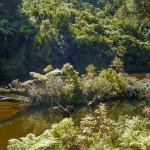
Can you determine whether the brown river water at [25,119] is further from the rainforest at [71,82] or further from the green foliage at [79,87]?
the green foliage at [79,87]

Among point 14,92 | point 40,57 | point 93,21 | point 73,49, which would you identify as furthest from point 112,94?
point 93,21

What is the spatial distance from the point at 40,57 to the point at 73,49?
5878mm

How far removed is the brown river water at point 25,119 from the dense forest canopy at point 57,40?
6.85 meters

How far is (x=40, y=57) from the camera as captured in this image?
24844mm

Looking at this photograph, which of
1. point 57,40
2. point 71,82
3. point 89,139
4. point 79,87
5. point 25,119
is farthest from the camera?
point 57,40

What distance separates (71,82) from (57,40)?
11.2 m

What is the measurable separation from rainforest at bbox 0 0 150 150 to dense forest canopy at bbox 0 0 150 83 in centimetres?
8

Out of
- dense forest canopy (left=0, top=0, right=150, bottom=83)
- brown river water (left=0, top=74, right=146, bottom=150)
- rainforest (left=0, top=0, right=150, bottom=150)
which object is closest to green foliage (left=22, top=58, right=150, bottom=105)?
rainforest (left=0, top=0, right=150, bottom=150)

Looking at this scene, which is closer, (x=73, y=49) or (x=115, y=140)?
(x=115, y=140)

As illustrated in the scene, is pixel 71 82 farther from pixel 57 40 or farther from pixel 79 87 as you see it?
pixel 57 40

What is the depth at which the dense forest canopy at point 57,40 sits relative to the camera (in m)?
23.5

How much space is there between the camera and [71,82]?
661 inches

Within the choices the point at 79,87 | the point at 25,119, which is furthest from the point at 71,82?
the point at 25,119

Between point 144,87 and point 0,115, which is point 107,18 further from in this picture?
point 0,115
